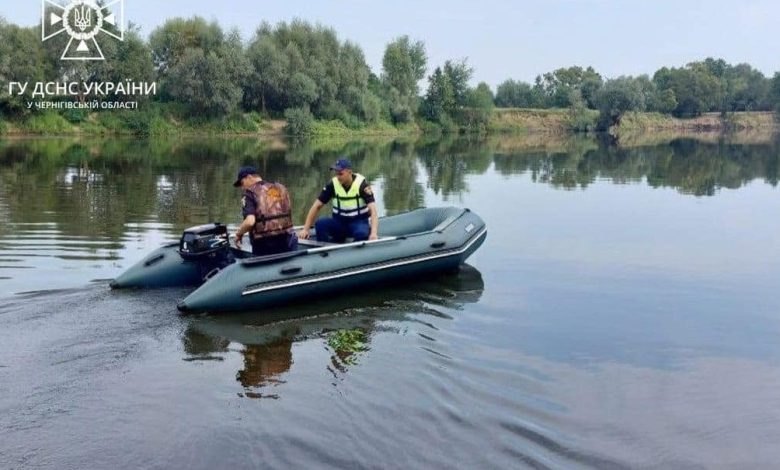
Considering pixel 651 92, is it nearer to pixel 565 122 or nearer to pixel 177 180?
pixel 565 122

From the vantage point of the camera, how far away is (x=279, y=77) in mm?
43031

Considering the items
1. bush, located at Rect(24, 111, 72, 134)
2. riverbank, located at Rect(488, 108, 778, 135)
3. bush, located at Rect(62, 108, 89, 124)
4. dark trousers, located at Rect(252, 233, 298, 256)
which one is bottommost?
dark trousers, located at Rect(252, 233, 298, 256)

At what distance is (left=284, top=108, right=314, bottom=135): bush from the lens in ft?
144

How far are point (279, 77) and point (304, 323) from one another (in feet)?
127

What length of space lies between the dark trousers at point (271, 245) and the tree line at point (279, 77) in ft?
106

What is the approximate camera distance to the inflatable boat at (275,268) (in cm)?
632

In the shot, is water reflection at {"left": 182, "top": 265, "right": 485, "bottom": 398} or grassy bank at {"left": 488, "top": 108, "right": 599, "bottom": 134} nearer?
water reflection at {"left": 182, "top": 265, "right": 485, "bottom": 398}

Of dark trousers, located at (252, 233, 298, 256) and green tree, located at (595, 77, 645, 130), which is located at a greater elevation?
green tree, located at (595, 77, 645, 130)

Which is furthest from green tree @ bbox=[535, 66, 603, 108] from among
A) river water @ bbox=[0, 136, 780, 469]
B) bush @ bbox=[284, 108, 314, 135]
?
river water @ bbox=[0, 136, 780, 469]

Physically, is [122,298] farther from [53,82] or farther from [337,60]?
[337,60]

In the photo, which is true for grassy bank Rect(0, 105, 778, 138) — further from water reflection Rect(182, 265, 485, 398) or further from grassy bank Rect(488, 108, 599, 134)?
water reflection Rect(182, 265, 485, 398)

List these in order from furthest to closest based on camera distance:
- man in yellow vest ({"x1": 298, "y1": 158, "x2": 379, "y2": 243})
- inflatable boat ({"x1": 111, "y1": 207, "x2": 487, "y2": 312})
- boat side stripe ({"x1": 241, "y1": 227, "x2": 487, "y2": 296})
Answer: man in yellow vest ({"x1": 298, "y1": 158, "x2": 379, "y2": 243}) → boat side stripe ({"x1": 241, "y1": 227, "x2": 487, "y2": 296}) → inflatable boat ({"x1": 111, "y1": 207, "x2": 487, "y2": 312})

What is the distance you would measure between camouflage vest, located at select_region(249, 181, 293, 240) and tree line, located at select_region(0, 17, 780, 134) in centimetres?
3236

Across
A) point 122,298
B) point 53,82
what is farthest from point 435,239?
point 53,82
